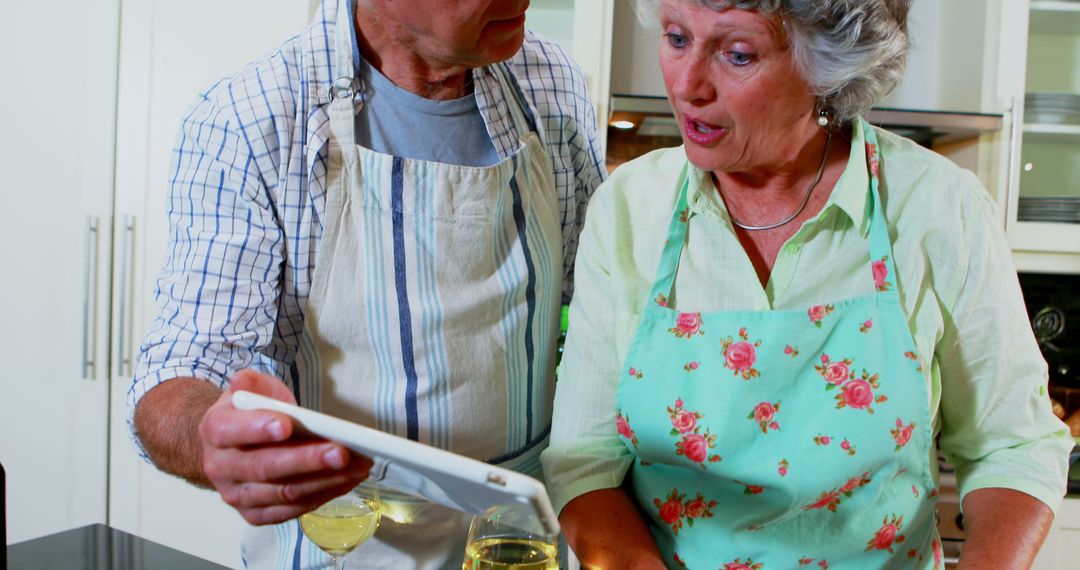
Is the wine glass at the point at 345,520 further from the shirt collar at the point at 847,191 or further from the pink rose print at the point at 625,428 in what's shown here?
the shirt collar at the point at 847,191

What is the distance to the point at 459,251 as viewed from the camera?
1.20m

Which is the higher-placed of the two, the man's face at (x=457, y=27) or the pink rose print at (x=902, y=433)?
the man's face at (x=457, y=27)

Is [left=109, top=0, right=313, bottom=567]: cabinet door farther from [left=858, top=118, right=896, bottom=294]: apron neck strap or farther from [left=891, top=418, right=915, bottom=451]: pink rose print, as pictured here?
[left=891, top=418, right=915, bottom=451]: pink rose print

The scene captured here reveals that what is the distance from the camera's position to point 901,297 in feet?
3.57

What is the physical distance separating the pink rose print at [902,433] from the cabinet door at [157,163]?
1.90 metres

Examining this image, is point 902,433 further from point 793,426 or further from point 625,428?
point 625,428

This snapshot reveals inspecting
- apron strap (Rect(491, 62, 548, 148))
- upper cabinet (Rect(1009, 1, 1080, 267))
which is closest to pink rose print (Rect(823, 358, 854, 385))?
apron strap (Rect(491, 62, 548, 148))

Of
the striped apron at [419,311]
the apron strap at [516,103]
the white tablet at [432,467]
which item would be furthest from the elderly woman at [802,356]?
the white tablet at [432,467]

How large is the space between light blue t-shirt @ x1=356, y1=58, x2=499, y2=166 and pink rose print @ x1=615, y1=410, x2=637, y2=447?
372 mm

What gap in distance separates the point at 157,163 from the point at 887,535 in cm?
210

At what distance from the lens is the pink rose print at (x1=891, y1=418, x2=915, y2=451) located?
3.48ft

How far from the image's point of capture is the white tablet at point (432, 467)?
56 cm

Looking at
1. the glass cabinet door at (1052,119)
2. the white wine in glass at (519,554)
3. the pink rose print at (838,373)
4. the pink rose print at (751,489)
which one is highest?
the glass cabinet door at (1052,119)

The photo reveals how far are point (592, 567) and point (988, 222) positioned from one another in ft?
1.96
